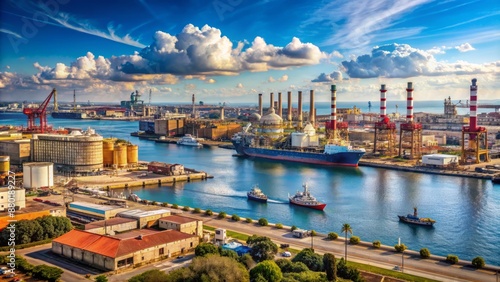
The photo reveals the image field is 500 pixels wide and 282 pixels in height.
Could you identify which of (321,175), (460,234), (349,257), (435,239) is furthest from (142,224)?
(321,175)

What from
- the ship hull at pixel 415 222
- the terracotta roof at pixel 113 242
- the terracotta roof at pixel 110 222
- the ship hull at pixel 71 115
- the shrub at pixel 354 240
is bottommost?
the ship hull at pixel 415 222

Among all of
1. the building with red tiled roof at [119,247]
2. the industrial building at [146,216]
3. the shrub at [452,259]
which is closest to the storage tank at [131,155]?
the industrial building at [146,216]

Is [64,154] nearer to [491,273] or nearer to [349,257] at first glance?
[349,257]

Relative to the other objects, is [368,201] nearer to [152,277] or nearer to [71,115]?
[152,277]

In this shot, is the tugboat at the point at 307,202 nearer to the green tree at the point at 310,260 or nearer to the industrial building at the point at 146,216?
the industrial building at the point at 146,216

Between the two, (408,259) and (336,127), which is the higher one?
(336,127)

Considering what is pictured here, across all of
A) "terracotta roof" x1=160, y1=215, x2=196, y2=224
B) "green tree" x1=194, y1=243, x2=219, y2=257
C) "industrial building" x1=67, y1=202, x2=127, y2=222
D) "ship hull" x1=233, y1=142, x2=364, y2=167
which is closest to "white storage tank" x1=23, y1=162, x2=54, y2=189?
"industrial building" x1=67, y1=202, x2=127, y2=222

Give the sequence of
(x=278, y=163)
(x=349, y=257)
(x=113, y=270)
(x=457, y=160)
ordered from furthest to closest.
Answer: (x=278, y=163), (x=457, y=160), (x=349, y=257), (x=113, y=270)

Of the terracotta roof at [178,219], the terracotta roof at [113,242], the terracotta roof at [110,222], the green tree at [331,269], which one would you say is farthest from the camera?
the terracotta roof at [178,219]
